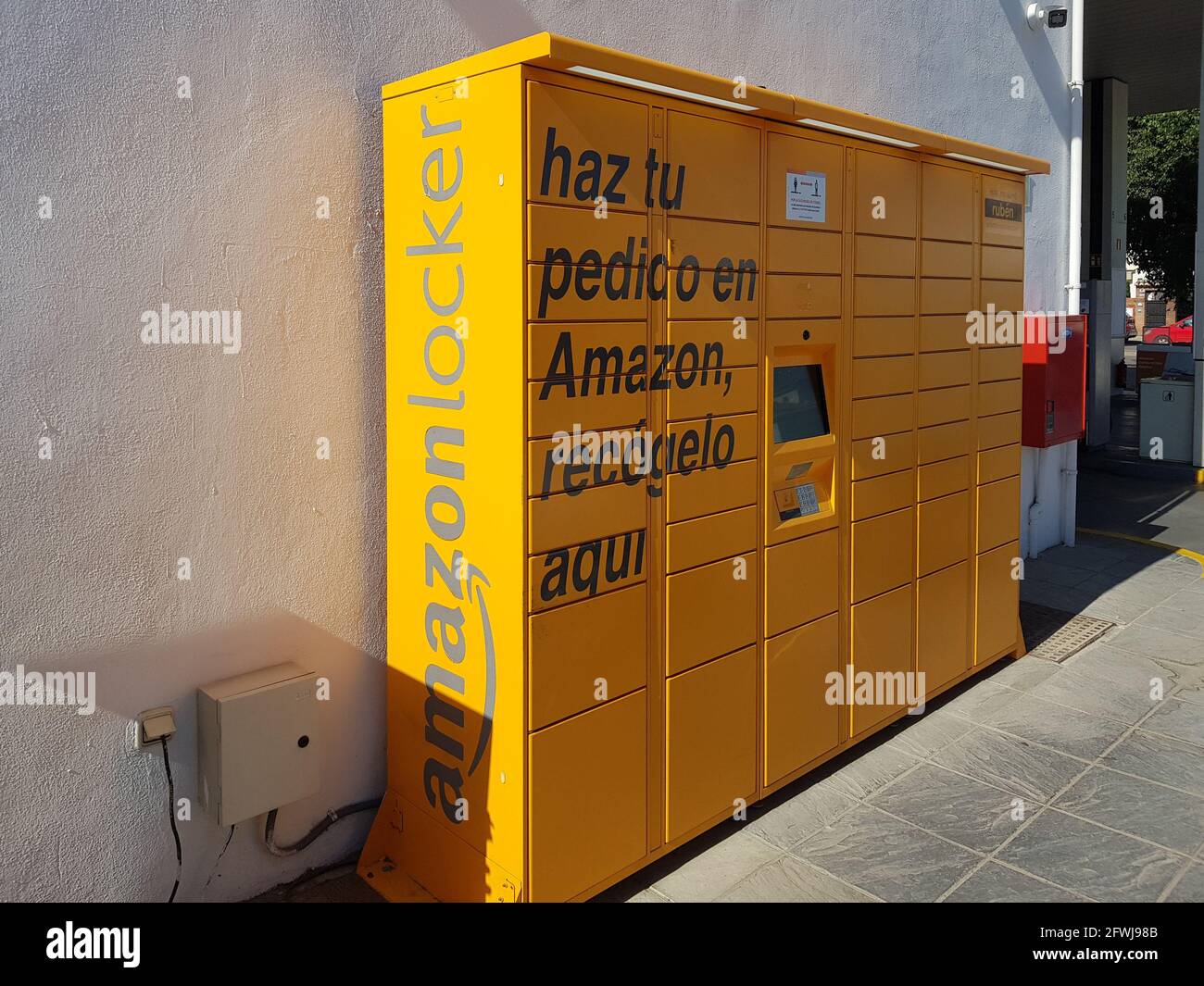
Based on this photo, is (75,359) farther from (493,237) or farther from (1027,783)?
(1027,783)

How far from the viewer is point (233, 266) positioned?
3.22 meters

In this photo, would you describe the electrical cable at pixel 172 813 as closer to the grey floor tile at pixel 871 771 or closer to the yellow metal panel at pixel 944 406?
the grey floor tile at pixel 871 771

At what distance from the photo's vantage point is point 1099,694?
5293 mm

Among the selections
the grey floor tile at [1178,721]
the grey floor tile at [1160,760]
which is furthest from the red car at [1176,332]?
the grey floor tile at [1160,760]

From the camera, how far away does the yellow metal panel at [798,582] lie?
400 centimetres

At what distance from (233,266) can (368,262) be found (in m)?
0.50

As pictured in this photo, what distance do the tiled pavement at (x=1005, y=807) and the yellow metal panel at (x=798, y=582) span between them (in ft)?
2.45

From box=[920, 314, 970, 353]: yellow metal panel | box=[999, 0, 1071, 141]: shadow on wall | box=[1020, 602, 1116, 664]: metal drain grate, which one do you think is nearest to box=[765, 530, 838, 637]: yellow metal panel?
box=[920, 314, 970, 353]: yellow metal panel

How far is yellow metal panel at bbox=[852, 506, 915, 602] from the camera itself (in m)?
4.47

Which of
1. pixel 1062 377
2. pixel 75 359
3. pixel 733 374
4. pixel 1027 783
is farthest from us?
pixel 1062 377

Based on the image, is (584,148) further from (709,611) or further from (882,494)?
(882,494)

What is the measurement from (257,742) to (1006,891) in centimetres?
254

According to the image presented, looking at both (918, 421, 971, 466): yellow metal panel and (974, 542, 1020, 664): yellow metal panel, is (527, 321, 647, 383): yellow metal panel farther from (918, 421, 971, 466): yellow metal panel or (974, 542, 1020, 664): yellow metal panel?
(974, 542, 1020, 664): yellow metal panel

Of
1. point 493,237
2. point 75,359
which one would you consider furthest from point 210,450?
point 493,237
